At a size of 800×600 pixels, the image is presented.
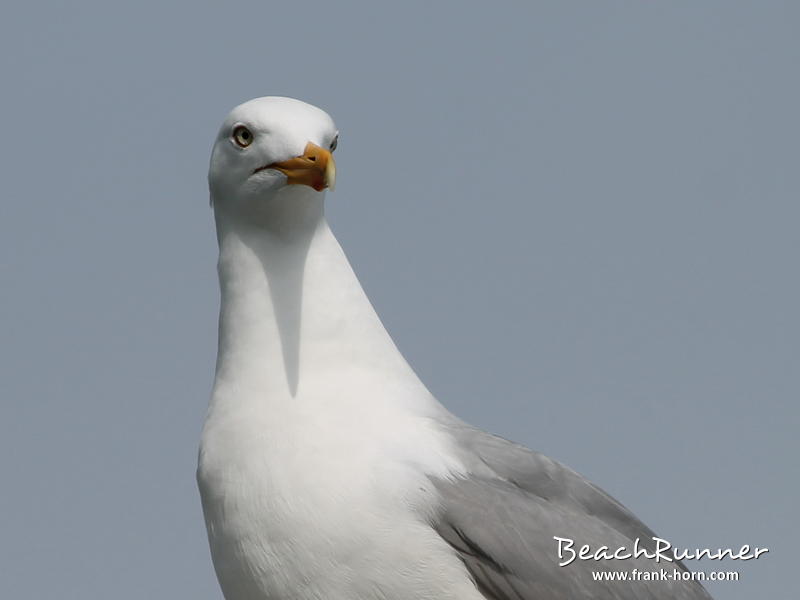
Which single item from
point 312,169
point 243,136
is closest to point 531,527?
point 312,169

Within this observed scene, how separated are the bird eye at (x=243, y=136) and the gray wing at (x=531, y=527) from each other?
67.5 inches

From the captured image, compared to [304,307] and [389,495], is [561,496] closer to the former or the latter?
[389,495]

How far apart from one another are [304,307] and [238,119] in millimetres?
1009

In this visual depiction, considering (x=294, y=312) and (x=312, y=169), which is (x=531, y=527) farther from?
(x=312, y=169)

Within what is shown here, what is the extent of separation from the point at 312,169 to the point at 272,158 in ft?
0.88

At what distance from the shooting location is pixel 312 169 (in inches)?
239

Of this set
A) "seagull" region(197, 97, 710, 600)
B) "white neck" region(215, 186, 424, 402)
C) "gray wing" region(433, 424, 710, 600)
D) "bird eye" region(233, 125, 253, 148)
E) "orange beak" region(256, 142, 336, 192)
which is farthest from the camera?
"bird eye" region(233, 125, 253, 148)

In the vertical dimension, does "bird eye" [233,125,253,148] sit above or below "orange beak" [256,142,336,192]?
above

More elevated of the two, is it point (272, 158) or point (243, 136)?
point (243, 136)

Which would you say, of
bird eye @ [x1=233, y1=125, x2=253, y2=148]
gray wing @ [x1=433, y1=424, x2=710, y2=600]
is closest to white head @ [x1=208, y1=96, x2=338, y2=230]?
bird eye @ [x1=233, y1=125, x2=253, y2=148]

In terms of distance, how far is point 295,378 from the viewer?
6129 mm

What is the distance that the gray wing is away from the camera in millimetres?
5844

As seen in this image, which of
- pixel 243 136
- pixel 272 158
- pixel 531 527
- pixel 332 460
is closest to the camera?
pixel 332 460

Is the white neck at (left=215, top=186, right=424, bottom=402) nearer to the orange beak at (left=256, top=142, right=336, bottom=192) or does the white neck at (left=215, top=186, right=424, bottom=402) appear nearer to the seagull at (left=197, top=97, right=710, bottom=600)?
the seagull at (left=197, top=97, right=710, bottom=600)
